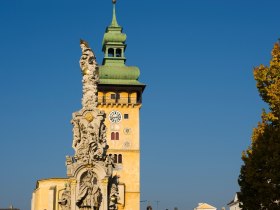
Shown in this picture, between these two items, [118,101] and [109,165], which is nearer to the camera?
[109,165]

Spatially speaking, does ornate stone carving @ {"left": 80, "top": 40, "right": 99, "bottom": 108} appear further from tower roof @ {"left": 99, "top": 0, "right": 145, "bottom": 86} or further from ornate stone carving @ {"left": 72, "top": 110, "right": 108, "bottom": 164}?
tower roof @ {"left": 99, "top": 0, "right": 145, "bottom": 86}

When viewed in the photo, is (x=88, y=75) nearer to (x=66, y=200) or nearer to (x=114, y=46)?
(x=66, y=200)

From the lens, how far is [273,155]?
33.0m

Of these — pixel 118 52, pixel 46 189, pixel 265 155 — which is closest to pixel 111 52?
pixel 118 52

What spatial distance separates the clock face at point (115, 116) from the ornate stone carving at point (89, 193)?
176 ft

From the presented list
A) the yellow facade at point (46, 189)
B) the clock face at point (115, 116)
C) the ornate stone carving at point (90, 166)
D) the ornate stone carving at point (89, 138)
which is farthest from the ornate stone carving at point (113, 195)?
the clock face at point (115, 116)

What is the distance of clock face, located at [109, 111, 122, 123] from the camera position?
272ft

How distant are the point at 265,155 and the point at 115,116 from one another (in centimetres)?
5044

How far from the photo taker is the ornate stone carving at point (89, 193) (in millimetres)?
28766

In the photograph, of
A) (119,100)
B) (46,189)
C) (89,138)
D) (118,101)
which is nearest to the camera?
(89,138)

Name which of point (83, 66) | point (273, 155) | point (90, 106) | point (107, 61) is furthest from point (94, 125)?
point (107, 61)

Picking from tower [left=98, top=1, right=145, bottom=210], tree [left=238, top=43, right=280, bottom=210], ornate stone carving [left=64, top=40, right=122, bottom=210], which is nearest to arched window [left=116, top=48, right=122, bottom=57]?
tower [left=98, top=1, right=145, bottom=210]

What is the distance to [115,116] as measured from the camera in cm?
8319

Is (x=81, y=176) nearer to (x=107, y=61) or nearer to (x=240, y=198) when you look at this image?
(x=240, y=198)
